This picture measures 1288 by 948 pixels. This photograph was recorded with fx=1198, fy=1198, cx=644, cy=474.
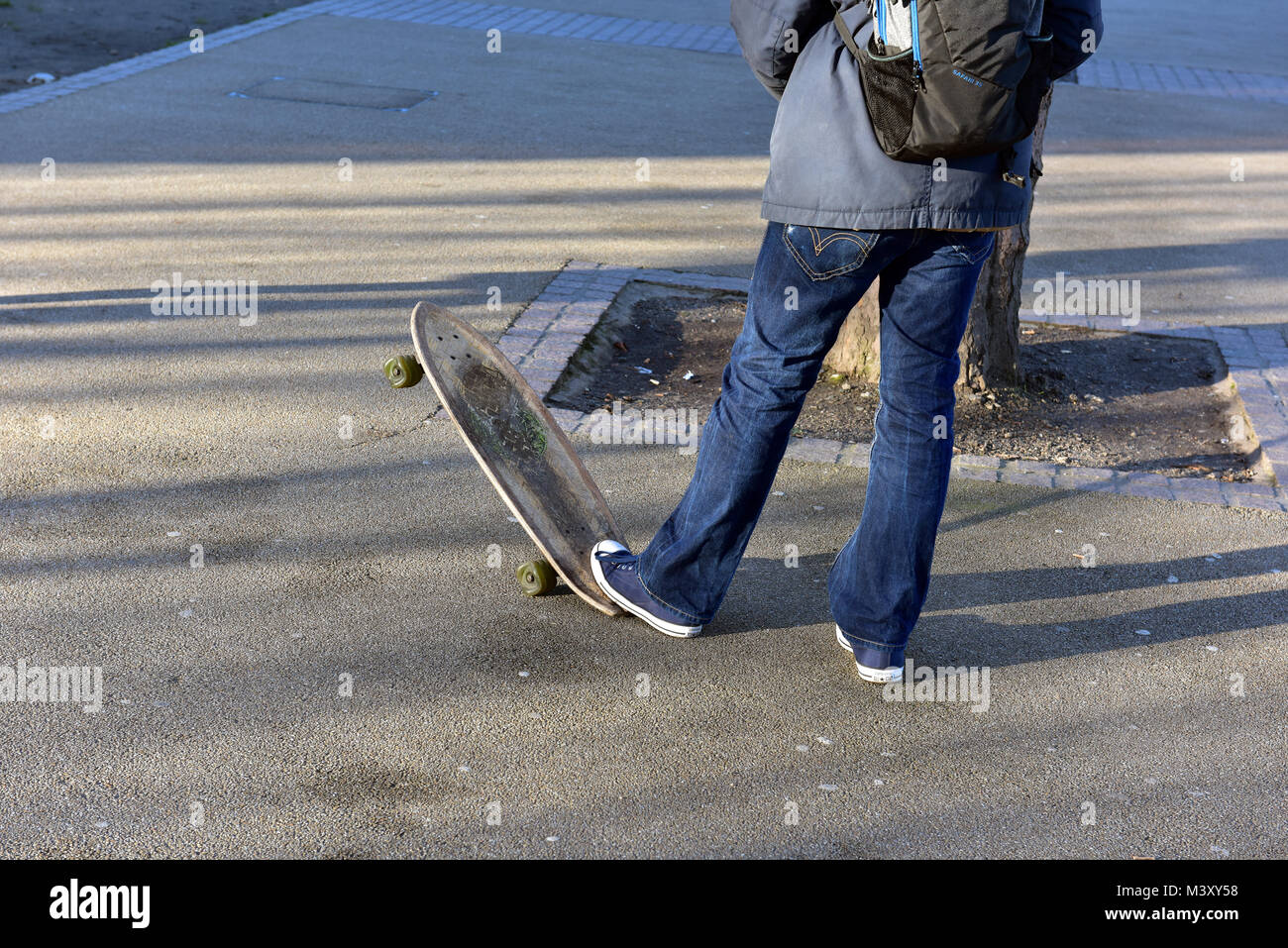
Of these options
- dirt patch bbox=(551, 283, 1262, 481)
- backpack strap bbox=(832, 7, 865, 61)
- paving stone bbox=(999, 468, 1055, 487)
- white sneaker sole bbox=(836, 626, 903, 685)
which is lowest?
white sneaker sole bbox=(836, 626, 903, 685)

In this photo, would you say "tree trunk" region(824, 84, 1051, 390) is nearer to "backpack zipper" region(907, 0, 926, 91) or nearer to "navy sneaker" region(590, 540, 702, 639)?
"navy sneaker" region(590, 540, 702, 639)

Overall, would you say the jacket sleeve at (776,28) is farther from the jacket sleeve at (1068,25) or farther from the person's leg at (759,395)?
the jacket sleeve at (1068,25)

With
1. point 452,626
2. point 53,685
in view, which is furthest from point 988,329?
point 53,685

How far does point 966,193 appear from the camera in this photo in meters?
2.68

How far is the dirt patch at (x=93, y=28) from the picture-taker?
9.58 meters

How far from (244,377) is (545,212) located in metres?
2.69

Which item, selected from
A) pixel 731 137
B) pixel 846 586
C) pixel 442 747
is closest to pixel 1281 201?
pixel 731 137

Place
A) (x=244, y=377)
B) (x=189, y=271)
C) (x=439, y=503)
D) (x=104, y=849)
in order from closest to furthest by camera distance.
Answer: (x=104, y=849) → (x=439, y=503) → (x=244, y=377) → (x=189, y=271)

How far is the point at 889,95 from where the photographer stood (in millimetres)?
2570

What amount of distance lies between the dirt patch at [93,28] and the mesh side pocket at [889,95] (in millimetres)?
8095

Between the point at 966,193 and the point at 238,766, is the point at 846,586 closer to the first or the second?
the point at 966,193

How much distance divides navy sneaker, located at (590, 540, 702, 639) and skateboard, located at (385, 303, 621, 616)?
0.05m

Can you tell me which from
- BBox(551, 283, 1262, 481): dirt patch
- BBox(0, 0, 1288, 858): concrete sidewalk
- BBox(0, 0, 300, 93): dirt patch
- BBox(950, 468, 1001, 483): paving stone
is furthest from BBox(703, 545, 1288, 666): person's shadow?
BBox(0, 0, 300, 93): dirt patch

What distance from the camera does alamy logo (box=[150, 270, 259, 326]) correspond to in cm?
530
